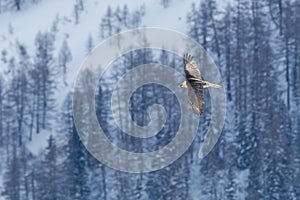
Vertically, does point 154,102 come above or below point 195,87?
above

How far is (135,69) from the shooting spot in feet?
359

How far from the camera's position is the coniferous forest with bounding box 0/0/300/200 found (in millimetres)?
94938

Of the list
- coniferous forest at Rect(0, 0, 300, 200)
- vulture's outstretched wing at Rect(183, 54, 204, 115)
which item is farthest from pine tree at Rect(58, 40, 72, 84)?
vulture's outstretched wing at Rect(183, 54, 204, 115)

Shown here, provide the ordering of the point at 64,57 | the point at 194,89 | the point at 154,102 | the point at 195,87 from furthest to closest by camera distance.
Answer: the point at 64,57
the point at 154,102
the point at 195,87
the point at 194,89

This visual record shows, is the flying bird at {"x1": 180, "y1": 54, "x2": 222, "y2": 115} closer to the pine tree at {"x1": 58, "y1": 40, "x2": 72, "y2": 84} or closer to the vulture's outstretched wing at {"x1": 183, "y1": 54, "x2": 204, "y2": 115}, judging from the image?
the vulture's outstretched wing at {"x1": 183, "y1": 54, "x2": 204, "y2": 115}

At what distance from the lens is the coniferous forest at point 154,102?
9494 cm

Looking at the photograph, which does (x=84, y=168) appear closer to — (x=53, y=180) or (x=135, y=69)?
(x=53, y=180)

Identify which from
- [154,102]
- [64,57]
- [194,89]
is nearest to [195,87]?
[194,89]

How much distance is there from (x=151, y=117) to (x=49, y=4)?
43.2m

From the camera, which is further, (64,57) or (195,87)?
(64,57)

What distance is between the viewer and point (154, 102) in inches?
4166

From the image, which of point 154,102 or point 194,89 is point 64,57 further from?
point 194,89

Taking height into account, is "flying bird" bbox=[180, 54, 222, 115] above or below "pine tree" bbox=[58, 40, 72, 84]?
below

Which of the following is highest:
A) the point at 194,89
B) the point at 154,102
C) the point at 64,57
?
the point at 64,57
